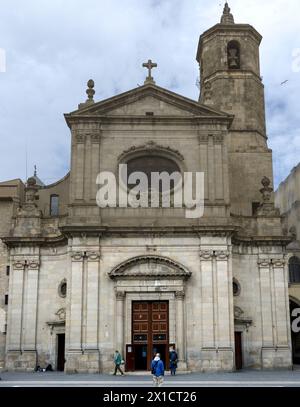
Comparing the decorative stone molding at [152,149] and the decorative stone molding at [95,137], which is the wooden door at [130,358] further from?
the decorative stone molding at [95,137]

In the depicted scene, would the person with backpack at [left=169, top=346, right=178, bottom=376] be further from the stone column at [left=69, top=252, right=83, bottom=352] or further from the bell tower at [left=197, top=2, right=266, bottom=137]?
the bell tower at [left=197, top=2, right=266, bottom=137]

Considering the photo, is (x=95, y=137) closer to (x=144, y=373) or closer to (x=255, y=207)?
(x=255, y=207)

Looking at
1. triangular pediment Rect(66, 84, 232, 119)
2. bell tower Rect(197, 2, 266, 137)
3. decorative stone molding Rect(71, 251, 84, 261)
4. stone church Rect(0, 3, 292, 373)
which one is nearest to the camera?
stone church Rect(0, 3, 292, 373)

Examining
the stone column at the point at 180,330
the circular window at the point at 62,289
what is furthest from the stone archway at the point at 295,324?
the circular window at the point at 62,289

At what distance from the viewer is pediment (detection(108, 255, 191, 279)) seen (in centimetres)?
3083

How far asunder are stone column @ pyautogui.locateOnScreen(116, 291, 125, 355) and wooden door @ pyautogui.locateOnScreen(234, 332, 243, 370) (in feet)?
22.3

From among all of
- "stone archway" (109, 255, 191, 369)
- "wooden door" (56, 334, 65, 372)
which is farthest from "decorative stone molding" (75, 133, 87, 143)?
"wooden door" (56, 334, 65, 372)

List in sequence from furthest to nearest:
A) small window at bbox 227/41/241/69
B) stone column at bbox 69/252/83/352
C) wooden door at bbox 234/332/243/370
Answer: small window at bbox 227/41/241/69 < wooden door at bbox 234/332/243/370 < stone column at bbox 69/252/83/352

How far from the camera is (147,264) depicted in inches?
1231

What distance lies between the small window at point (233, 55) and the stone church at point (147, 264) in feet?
17.2

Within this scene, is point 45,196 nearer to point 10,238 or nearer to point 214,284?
point 10,238

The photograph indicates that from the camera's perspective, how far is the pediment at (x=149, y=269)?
101ft

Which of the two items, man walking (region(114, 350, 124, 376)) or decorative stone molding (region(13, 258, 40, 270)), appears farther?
decorative stone molding (region(13, 258, 40, 270))

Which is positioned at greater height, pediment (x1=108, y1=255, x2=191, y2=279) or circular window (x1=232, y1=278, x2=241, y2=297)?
pediment (x1=108, y1=255, x2=191, y2=279)
